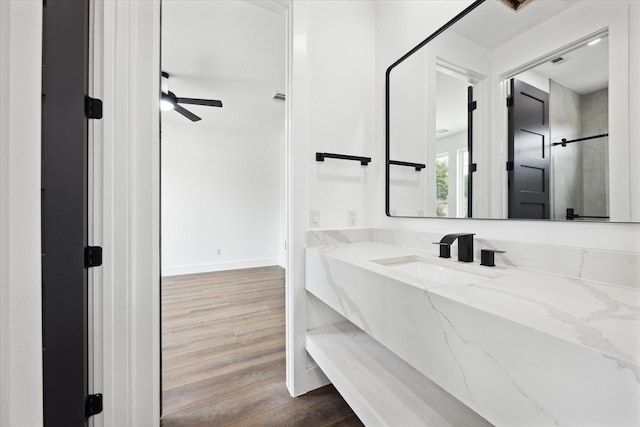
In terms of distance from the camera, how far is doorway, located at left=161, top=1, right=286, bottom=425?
1.80 m

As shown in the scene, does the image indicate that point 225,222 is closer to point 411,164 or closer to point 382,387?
point 411,164

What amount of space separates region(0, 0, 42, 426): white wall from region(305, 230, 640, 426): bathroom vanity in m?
0.84

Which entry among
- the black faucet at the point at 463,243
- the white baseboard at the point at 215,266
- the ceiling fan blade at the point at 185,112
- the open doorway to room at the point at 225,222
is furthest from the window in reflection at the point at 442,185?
the white baseboard at the point at 215,266

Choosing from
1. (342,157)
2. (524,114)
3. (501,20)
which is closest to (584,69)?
(524,114)

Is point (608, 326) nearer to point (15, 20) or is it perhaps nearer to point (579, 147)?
point (579, 147)

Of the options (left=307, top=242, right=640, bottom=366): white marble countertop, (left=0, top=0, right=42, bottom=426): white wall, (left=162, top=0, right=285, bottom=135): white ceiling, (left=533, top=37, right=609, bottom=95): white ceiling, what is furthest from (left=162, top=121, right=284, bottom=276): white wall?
(left=533, top=37, right=609, bottom=95): white ceiling

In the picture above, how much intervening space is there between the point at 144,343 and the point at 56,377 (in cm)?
29

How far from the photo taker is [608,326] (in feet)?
1.71

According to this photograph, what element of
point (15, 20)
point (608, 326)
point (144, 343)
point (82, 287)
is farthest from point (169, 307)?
point (608, 326)

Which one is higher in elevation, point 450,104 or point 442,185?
point 450,104

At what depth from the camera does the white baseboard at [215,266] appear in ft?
13.7

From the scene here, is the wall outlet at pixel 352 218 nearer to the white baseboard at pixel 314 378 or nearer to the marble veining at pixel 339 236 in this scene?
the marble veining at pixel 339 236

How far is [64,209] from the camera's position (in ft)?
3.13

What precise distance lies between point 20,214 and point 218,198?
4.47 m
